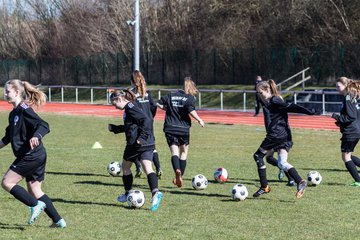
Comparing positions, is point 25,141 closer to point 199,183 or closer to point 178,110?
point 199,183

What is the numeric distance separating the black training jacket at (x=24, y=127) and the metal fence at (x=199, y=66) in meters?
31.7

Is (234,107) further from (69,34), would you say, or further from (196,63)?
(69,34)

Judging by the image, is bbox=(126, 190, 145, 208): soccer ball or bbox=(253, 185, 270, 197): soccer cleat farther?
bbox=(253, 185, 270, 197): soccer cleat

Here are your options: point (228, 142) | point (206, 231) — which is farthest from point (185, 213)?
point (228, 142)

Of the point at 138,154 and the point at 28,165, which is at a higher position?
the point at 28,165

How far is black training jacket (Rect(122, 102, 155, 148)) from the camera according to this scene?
948 centimetres

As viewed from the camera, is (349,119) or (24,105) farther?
(349,119)

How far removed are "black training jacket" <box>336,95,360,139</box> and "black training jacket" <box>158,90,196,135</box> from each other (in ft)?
8.27

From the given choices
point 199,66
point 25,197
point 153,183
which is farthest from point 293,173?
point 199,66

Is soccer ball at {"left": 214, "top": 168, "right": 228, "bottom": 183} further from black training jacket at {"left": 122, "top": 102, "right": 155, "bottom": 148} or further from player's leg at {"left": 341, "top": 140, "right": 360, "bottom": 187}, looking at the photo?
black training jacket at {"left": 122, "top": 102, "right": 155, "bottom": 148}

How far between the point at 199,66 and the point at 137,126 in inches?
1431

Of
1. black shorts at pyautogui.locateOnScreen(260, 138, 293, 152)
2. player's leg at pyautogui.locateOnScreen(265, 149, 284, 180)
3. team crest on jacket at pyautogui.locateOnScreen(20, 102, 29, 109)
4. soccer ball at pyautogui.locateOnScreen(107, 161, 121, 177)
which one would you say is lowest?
soccer ball at pyautogui.locateOnScreen(107, 161, 121, 177)

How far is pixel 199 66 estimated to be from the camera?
4566 centimetres

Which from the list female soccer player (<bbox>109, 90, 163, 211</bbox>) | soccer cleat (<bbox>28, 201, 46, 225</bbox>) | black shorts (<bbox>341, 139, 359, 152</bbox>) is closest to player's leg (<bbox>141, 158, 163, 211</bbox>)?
female soccer player (<bbox>109, 90, 163, 211</bbox>)
